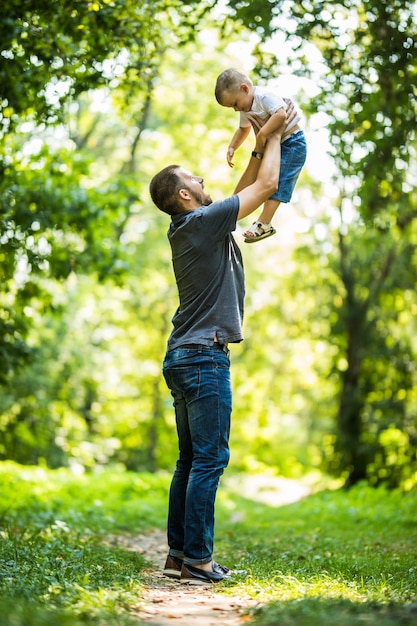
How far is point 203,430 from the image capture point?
468 cm

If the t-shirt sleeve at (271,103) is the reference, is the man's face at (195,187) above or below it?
below

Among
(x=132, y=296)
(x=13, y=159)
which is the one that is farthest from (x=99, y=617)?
(x=132, y=296)

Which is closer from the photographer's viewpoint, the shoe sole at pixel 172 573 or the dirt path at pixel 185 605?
the dirt path at pixel 185 605

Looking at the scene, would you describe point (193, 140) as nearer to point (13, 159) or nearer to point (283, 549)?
point (13, 159)

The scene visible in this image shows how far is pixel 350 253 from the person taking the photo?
17953mm

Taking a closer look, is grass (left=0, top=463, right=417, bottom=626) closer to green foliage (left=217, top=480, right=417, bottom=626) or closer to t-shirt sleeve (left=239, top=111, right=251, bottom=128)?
green foliage (left=217, top=480, right=417, bottom=626)

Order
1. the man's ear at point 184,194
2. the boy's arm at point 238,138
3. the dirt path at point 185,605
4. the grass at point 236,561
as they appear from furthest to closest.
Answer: the boy's arm at point 238,138, the man's ear at point 184,194, the dirt path at point 185,605, the grass at point 236,561

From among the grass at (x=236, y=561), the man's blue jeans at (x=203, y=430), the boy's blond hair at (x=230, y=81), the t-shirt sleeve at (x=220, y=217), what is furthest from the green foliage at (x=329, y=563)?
the boy's blond hair at (x=230, y=81)

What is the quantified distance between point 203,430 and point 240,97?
2096 millimetres

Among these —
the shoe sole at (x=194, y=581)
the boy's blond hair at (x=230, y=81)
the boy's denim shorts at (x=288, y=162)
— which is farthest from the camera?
the boy's denim shorts at (x=288, y=162)

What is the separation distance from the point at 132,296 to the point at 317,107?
16.6 m

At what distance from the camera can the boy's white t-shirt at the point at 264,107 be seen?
15.9 ft

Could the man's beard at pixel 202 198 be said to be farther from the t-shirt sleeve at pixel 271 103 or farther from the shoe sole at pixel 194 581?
the shoe sole at pixel 194 581

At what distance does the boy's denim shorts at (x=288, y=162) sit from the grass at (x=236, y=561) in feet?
7.67
